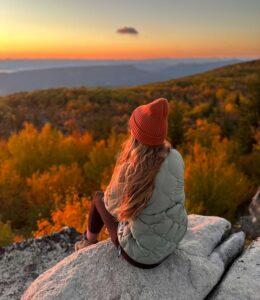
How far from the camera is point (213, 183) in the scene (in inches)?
554

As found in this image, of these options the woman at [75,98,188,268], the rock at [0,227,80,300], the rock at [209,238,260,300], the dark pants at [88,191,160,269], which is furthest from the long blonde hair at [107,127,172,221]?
the rock at [0,227,80,300]

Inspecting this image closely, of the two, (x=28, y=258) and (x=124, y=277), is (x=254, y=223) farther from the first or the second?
(x=124, y=277)

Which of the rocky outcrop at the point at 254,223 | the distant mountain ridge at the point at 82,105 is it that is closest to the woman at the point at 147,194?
the rocky outcrop at the point at 254,223

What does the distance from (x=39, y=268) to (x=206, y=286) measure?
2.84m

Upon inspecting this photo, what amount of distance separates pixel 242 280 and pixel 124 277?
1.35 m

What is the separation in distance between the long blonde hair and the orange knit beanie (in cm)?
8

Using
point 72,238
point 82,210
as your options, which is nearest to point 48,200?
point 82,210

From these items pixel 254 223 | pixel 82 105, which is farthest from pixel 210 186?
pixel 82 105

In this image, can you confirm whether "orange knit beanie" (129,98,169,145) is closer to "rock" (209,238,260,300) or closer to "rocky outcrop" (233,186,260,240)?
"rock" (209,238,260,300)

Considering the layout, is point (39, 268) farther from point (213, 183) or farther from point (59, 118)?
point (59, 118)

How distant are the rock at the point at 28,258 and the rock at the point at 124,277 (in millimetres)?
1310

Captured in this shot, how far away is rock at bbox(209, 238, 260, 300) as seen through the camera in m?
4.34

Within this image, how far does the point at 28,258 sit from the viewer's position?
252 inches

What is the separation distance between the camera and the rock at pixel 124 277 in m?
4.25
